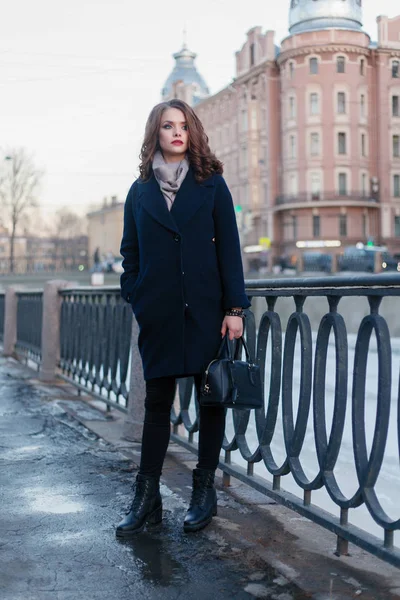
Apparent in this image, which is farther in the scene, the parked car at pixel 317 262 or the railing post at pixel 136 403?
the parked car at pixel 317 262

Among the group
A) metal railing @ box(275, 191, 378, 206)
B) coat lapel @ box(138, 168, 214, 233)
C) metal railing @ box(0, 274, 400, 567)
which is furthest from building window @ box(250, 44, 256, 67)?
coat lapel @ box(138, 168, 214, 233)

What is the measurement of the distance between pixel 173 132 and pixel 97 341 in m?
4.14

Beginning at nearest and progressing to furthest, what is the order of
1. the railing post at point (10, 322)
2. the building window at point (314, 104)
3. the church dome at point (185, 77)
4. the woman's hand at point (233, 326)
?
the woman's hand at point (233, 326), the railing post at point (10, 322), the building window at point (314, 104), the church dome at point (185, 77)

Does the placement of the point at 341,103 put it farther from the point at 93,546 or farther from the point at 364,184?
the point at 93,546

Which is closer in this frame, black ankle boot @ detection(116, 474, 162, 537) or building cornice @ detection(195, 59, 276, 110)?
black ankle boot @ detection(116, 474, 162, 537)

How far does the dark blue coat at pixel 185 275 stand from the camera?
3547mm

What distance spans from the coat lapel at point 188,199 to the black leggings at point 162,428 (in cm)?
70

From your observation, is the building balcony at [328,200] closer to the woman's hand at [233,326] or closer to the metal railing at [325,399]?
the metal railing at [325,399]

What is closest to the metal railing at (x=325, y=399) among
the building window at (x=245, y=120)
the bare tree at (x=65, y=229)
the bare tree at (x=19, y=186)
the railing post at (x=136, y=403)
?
the railing post at (x=136, y=403)

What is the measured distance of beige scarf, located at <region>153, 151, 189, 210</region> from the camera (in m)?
3.62

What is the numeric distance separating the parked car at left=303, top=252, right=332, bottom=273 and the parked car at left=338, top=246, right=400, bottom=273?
990mm

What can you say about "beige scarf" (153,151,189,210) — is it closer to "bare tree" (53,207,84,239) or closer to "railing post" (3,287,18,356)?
"railing post" (3,287,18,356)

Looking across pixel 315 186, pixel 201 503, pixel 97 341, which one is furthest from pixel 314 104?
pixel 201 503

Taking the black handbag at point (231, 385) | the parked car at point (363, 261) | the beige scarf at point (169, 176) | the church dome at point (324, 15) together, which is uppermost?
the church dome at point (324, 15)
